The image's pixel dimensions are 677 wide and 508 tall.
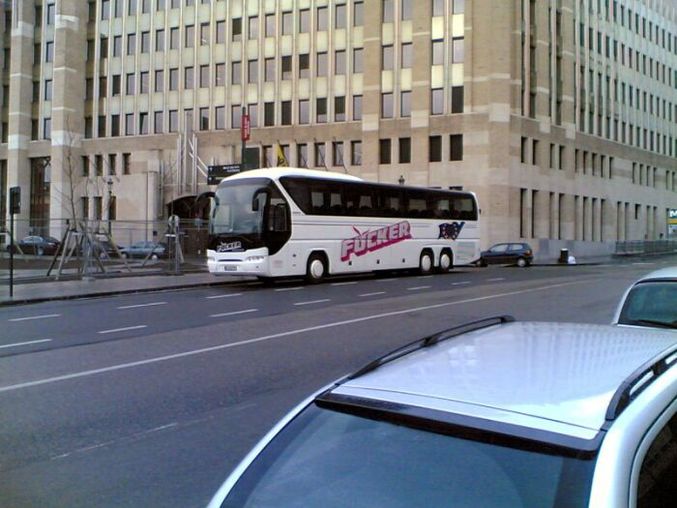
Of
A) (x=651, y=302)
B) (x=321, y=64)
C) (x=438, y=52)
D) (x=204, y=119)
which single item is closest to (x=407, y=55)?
(x=438, y=52)

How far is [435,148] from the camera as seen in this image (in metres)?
49.3

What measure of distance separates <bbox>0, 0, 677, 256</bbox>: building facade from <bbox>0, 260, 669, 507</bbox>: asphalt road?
105ft

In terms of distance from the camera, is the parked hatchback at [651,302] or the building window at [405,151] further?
the building window at [405,151]

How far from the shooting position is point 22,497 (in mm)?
4621

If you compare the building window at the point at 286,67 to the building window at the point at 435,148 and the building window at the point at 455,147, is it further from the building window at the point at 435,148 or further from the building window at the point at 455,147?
the building window at the point at 455,147

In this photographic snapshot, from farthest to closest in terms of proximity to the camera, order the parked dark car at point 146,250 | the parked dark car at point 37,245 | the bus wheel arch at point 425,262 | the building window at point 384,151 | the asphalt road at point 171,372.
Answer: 1. the building window at point 384,151
2. the bus wheel arch at point 425,262
3. the parked dark car at point 146,250
4. the parked dark car at point 37,245
5. the asphalt road at point 171,372

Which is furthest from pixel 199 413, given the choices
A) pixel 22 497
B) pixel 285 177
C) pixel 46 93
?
pixel 46 93

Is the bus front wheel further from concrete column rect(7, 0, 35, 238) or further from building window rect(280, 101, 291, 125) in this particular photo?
concrete column rect(7, 0, 35, 238)

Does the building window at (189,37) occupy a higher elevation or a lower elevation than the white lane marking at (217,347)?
higher

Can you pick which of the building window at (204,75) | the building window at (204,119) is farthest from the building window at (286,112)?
the building window at (204,75)

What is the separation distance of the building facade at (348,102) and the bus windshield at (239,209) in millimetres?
27925

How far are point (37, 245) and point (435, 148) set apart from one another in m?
29.3

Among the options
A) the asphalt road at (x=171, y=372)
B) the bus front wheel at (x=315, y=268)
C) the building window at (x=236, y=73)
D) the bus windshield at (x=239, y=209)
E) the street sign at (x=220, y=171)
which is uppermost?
the building window at (x=236, y=73)

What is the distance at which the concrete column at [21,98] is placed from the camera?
62.8 meters
